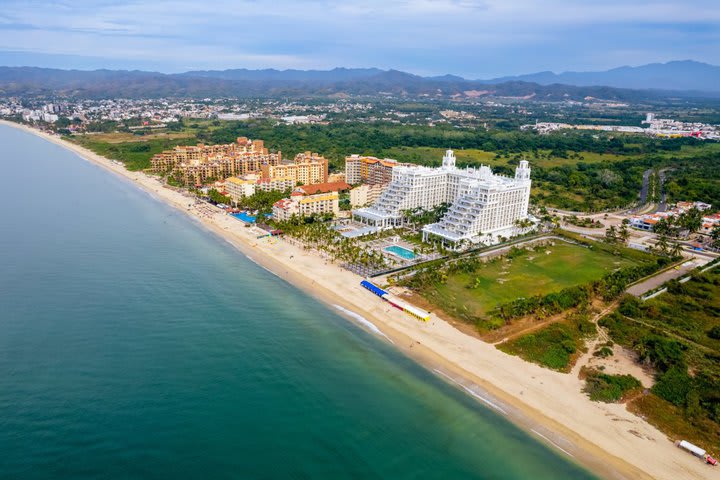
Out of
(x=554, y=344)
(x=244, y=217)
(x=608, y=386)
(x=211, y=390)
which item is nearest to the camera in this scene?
(x=211, y=390)

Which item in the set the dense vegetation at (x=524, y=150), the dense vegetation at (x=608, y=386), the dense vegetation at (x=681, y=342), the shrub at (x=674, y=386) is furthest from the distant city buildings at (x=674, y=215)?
the dense vegetation at (x=608, y=386)

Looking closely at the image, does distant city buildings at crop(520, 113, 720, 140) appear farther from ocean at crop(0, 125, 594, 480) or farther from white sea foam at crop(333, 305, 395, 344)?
ocean at crop(0, 125, 594, 480)

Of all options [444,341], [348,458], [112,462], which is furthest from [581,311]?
[112,462]

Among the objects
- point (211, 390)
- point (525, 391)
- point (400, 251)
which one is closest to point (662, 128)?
point (400, 251)

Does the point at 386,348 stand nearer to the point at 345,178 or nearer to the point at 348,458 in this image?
the point at 348,458

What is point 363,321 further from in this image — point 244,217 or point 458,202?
point 244,217

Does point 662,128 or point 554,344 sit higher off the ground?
point 662,128

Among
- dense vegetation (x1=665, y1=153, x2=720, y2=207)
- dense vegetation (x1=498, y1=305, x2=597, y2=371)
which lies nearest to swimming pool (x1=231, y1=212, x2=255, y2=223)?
dense vegetation (x1=498, y1=305, x2=597, y2=371)
